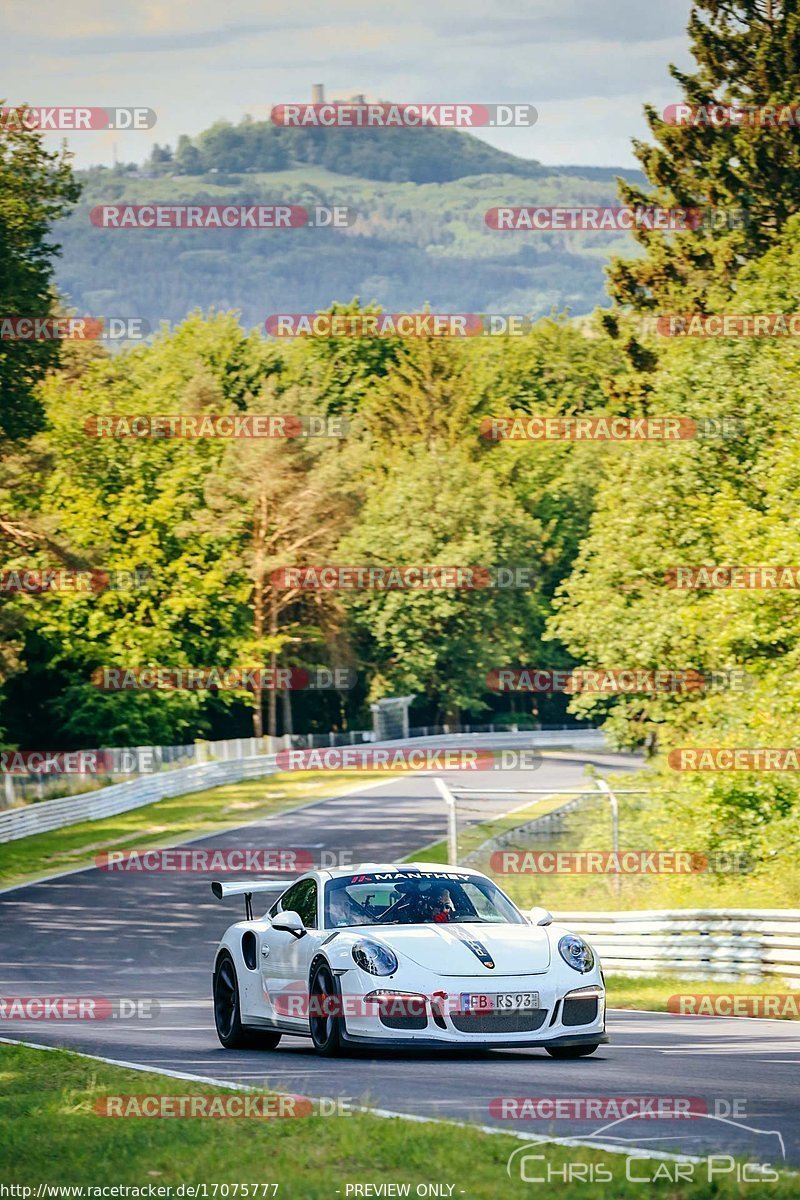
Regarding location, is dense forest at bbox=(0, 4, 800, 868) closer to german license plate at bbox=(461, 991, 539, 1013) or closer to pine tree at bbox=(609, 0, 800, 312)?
pine tree at bbox=(609, 0, 800, 312)

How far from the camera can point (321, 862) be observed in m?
40.1

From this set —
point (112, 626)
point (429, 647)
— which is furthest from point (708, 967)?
point (429, 647)

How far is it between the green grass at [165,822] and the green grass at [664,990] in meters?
20.5

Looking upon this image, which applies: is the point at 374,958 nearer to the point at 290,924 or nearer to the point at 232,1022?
the point at 290,924

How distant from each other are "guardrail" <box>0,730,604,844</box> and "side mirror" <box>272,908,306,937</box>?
104 ft

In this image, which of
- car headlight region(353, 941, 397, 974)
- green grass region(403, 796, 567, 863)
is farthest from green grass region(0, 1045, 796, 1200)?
green grass region(403, 796, 567, 863)

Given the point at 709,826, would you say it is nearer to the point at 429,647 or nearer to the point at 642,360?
the point at 642,360

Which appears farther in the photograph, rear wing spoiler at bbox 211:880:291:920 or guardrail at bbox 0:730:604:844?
guardrail at bbox 0:730:604:844

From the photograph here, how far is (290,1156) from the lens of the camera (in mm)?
7824

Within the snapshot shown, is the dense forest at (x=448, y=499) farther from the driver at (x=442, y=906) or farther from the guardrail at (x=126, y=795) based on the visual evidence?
the driver at (x=442, y=906)

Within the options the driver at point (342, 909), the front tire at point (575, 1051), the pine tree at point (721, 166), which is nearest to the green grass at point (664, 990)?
the front tire at point (575, 1051)

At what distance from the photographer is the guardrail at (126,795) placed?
4512 cm

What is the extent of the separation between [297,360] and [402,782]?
49.4 m

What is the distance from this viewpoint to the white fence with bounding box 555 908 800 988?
59.5 ft
